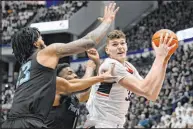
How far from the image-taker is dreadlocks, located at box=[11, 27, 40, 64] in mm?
3943

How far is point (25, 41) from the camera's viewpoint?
3.94 meters

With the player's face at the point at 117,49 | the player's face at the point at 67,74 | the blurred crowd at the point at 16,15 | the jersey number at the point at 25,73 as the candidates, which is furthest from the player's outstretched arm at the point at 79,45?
the blurred crowd at the point at 16,15

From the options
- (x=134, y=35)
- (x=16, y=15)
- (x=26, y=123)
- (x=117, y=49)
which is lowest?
(x=134, y=35)

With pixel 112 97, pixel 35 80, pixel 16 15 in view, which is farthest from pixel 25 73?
pixel 16 15

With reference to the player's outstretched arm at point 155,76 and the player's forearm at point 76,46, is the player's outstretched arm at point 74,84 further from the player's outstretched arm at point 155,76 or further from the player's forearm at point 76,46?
the player's forearm at point 76,46

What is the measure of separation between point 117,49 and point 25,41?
1.54 metres

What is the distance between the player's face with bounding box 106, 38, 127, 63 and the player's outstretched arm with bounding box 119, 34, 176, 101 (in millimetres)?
755

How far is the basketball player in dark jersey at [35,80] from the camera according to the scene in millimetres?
3707

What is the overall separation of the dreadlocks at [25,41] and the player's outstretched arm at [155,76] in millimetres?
1183

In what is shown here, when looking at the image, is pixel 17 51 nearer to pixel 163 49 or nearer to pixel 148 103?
pixel 163 49

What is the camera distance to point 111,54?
5.18 metres

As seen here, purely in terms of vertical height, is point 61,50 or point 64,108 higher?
point 61,50

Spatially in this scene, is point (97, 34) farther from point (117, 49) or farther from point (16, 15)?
point (16, 15)

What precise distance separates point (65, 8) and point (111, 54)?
22.2m
